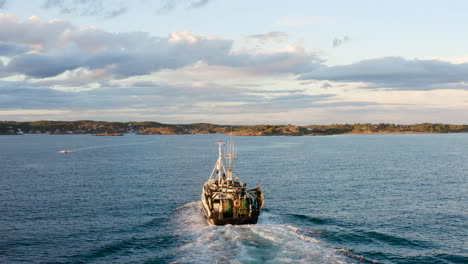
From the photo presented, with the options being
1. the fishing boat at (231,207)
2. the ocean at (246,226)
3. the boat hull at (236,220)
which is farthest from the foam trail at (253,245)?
the fishing boat at (231,207)

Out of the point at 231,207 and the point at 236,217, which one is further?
the point at 231,207

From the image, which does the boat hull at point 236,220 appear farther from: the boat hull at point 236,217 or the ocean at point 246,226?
the ocean at point 246,226

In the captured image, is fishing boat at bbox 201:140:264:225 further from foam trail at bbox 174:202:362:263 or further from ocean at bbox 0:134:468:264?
ocean at bbox 0:134:468:264

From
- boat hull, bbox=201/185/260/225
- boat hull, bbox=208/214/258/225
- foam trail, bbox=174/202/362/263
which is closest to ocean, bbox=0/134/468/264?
foam trail, bbox=174/202/362/263

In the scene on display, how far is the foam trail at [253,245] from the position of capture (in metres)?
40.5

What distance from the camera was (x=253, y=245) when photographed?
Answer: 4456cm

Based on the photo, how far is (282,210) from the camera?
6406 centimetres

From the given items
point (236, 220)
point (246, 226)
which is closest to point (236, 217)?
point (236, 220)

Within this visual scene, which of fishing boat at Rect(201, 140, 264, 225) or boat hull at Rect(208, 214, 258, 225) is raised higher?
fishing boat at Rect(201, 140, 264, 225)

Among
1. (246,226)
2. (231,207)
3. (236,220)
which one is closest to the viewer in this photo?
(246,226)

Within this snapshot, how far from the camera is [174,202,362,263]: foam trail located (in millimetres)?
40469

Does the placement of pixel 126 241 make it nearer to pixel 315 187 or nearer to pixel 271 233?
pixel 271 233

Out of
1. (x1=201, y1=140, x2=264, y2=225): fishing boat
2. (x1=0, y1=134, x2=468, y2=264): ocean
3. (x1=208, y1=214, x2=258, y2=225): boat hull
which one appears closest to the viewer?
(x1=0, y1=134, x2=468, y2=264): ocean

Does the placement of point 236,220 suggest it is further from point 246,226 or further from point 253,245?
point 253,245
